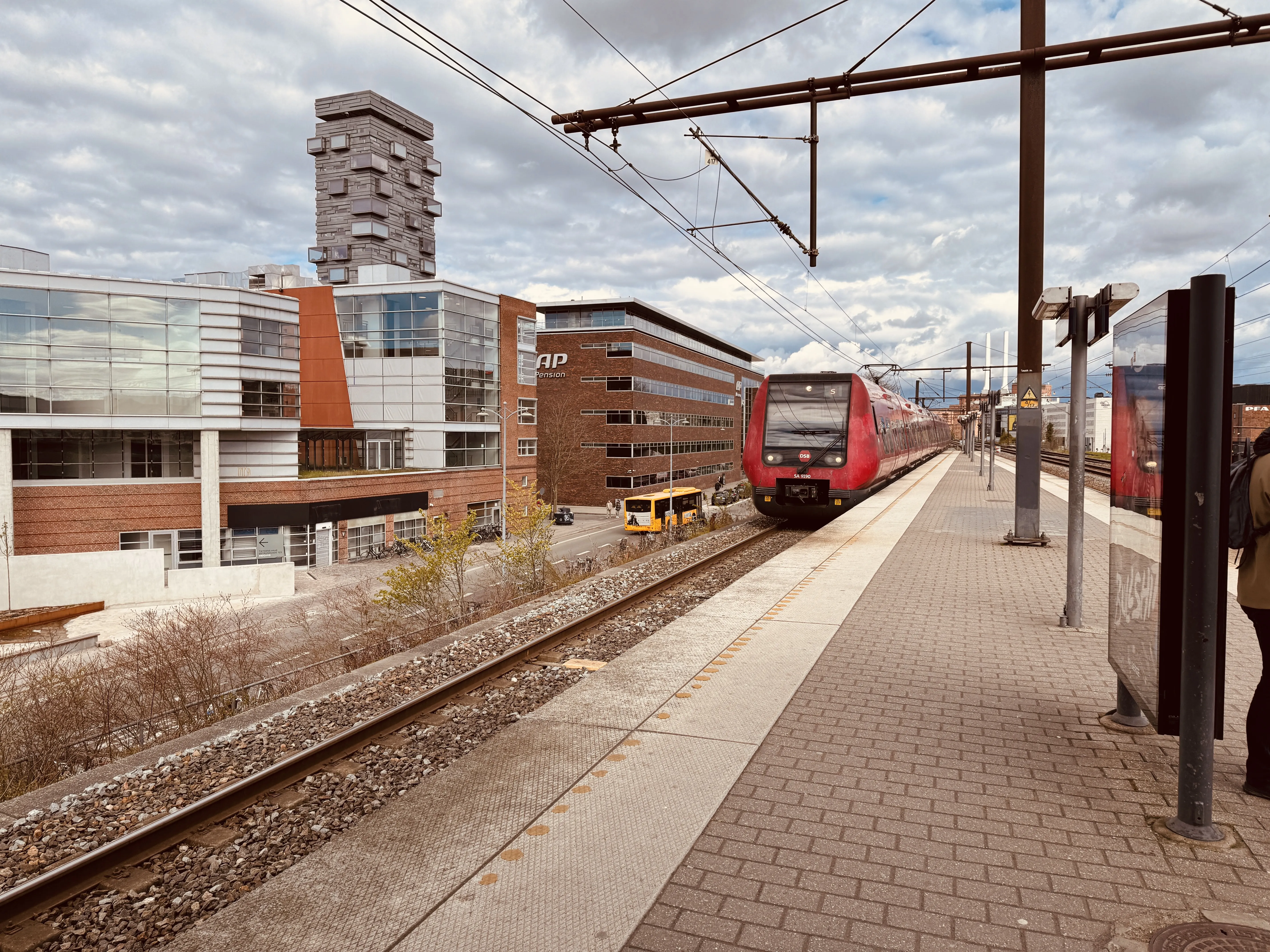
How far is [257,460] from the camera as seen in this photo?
3481 cm

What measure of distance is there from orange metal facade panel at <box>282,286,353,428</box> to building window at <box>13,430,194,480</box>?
35.0 feet

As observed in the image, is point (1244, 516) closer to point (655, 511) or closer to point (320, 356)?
point (655, 511)

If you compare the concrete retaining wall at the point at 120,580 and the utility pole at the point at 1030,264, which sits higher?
the utility pole at the point at 1030,264

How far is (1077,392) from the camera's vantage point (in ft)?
26.3

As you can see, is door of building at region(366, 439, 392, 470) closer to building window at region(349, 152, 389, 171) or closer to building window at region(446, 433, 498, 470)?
building window at region(446, 433, 498, 470)

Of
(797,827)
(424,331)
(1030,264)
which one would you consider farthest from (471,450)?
(797,827)

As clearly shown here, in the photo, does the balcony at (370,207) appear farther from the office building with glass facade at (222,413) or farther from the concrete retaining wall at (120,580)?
the concrete retaining wall at (120,580)

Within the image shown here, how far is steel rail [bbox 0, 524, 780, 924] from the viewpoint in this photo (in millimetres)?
3527

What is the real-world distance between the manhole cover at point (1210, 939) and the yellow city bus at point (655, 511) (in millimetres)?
40349

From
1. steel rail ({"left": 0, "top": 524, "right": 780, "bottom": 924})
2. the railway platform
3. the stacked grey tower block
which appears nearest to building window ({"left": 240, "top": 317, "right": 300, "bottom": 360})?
steel rail ({"left": 0, "top": 524, "right": 780, "bottom": 924})

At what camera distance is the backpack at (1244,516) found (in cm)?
383

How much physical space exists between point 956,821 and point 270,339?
37208 mm

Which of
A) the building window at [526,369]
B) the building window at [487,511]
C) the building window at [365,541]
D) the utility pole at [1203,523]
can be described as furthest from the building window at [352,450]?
the utility pole at [1203,523]

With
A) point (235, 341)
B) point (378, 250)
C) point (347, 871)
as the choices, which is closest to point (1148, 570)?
point (347, 871)
